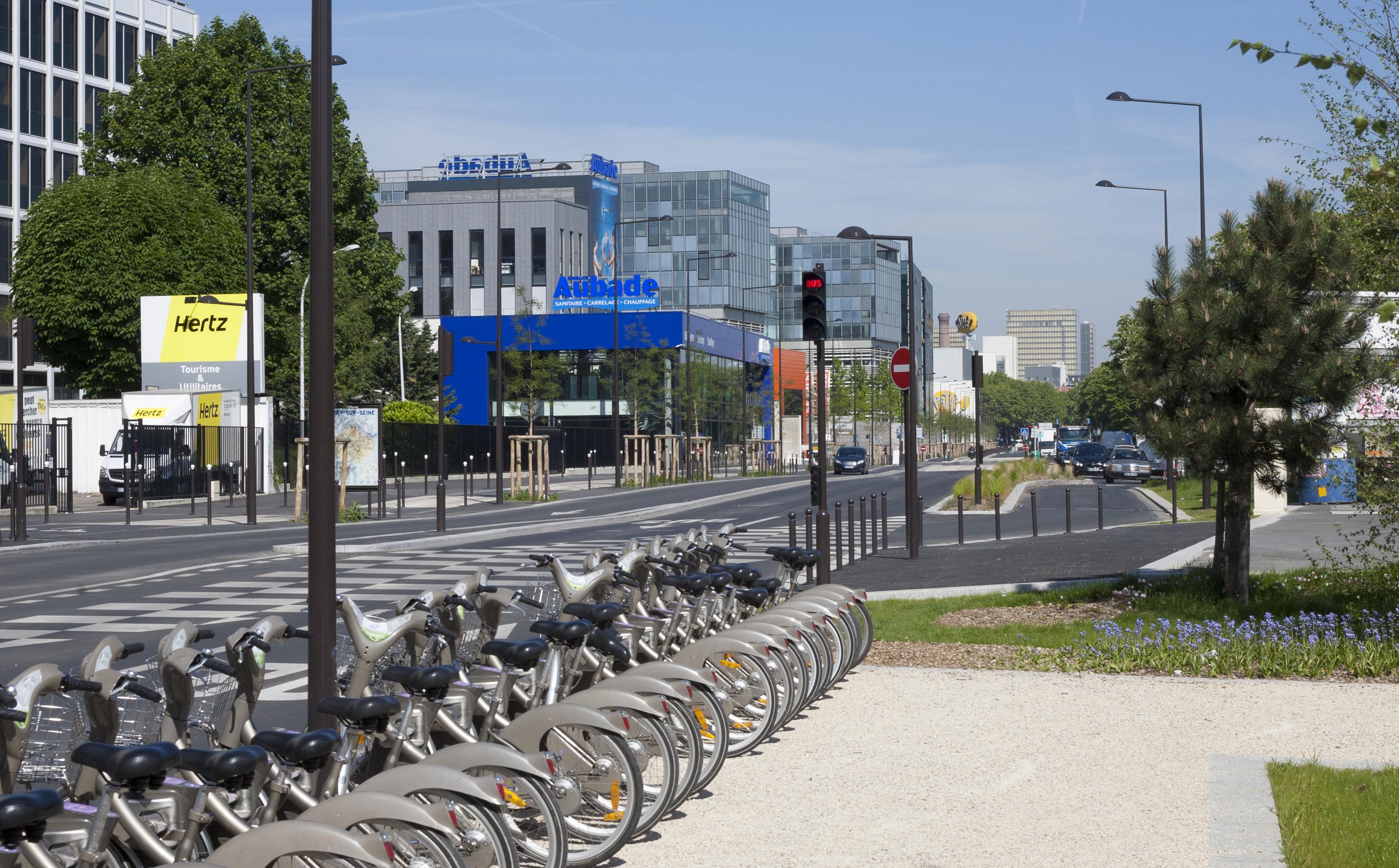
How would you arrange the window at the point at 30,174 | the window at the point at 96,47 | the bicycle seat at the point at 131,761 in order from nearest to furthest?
1. the bicycle seat at the point at 131,761
2. the window at the point at 30,174
3. the window at the point at 96,47

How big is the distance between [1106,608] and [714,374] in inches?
2493

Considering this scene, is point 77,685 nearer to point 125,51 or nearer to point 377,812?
point 377,812

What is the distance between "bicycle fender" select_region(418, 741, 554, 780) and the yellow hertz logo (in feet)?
138

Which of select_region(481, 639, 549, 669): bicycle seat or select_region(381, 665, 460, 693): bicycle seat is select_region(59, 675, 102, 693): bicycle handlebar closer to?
select_region(381, 665, 460, 693): bicycle seat

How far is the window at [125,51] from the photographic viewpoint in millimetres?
71938

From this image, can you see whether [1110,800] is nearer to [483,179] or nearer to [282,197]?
[282,197]

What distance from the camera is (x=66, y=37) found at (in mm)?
68000

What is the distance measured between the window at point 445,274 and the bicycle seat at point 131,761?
323 ft

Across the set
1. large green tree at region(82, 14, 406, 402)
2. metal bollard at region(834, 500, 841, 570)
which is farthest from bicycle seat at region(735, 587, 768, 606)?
large green tree at region(82, 14, 406, 402)

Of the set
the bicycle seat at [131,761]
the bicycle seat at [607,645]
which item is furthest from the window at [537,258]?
the bicycle seat at [131,761]

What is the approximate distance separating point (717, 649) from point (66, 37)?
232 feet

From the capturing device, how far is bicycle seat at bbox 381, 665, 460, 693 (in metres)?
5.05

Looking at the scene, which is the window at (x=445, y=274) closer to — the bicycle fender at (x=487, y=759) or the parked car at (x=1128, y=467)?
the parked car at (x=1128, y=467)

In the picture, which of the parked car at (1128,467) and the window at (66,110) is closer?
the parked car at (1128,467)
